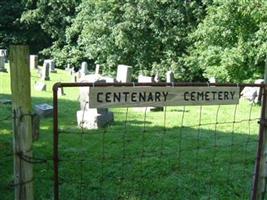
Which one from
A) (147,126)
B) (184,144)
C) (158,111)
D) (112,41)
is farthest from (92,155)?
(112,41)

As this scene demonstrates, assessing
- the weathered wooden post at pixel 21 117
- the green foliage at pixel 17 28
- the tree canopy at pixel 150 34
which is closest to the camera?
the weathered wooden post at pixel 21 117

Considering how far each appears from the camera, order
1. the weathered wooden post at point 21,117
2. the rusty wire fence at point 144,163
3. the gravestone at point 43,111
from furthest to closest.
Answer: the gravestone at point 43,111, the rusty wire fence at point 144,163, the weathered wooden post at point 21,117

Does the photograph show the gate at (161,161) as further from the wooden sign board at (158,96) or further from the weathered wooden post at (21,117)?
the weathered wooden post at (21,117)

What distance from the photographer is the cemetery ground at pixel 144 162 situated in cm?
550

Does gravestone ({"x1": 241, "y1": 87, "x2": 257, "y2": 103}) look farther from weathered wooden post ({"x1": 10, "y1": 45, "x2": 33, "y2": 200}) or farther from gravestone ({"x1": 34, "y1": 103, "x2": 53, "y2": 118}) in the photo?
weathered wooden post ({"x1": 10, "y1": 45, "x2": 33, "y2": 200})

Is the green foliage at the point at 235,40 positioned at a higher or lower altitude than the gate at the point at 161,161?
higher

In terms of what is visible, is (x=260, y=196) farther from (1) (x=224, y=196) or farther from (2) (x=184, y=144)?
(2) (x=184, y=144)

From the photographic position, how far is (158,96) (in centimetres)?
383

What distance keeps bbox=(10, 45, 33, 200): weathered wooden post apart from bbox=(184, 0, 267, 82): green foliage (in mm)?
14782

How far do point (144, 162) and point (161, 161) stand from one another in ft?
0.85

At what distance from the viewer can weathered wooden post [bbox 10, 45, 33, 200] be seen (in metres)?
3.22

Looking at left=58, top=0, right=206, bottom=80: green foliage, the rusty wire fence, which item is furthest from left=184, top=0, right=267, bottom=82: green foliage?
the rusty wire fence

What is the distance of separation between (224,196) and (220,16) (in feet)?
45.2

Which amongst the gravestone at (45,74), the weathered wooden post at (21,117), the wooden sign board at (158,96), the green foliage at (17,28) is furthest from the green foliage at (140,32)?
the weathered wooden post at (21,117)
